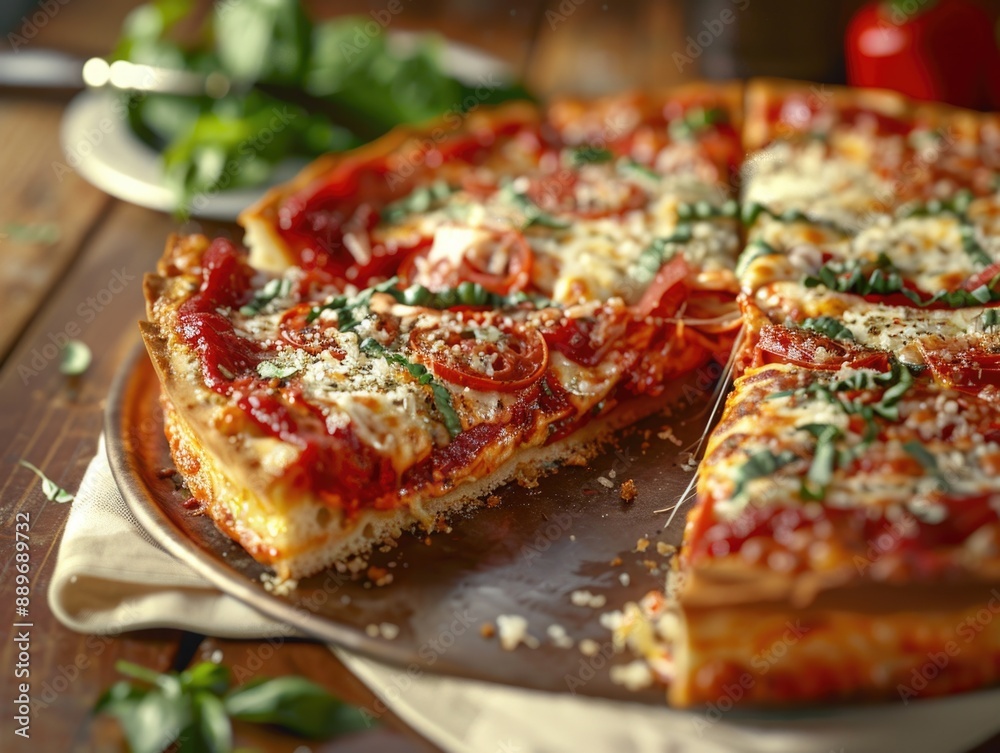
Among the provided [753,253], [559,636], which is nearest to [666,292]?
[753,253]

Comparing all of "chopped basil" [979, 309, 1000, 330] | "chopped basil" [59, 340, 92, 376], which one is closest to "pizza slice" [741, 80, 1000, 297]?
"chopped basil" [979, 309, 1000, 330]

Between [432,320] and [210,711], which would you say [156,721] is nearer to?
[210,711]

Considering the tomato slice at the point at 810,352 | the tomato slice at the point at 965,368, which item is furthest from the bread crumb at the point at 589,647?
the tomato slice at the point at 965,368

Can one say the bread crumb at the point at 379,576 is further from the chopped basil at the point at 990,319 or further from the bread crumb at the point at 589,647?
the chopped basil at the point at 990,319

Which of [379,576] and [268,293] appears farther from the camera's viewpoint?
[268,293]

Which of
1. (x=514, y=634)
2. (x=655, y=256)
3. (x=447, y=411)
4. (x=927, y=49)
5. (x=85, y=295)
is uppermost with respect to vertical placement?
(x=927, y=49)

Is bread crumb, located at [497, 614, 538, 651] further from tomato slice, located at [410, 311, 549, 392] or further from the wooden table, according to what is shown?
tomato slice, located at [410, 311, 549, 392]

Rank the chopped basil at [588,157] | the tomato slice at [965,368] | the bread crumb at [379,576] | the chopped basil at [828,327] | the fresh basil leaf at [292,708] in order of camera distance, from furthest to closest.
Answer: the chopped basil at [588,157]
the chopped basil at [828,327]
the tomato slice at [965,368]
the bread crumb at [379,576]
the fresh basil leaf at [292,708]
